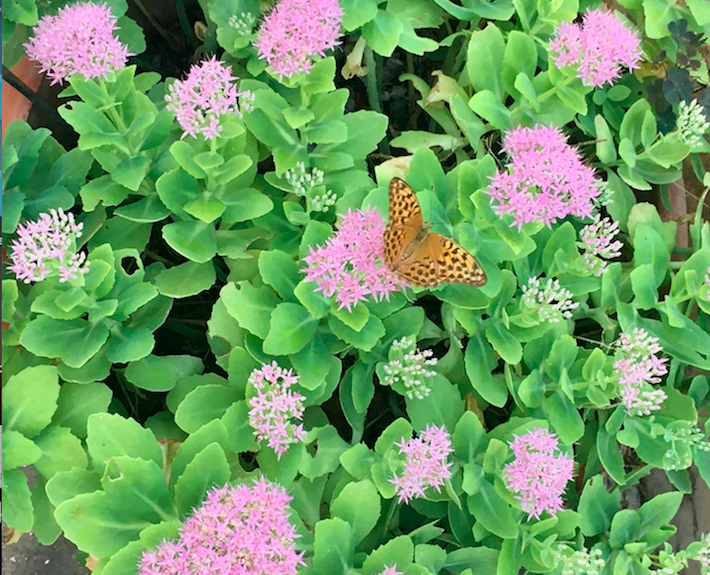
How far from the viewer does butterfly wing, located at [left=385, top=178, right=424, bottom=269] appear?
2.27 feet

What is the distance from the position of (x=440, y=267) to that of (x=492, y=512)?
12.4 inches

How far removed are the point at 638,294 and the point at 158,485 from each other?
26.2 inches

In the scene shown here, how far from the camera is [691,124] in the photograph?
0.89 meters

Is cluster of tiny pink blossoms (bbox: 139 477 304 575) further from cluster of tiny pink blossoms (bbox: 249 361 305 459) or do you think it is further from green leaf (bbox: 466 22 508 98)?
green leaf (bbox: 466 22 508 98)

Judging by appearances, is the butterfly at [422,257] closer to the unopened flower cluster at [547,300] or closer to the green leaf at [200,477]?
the unopened flower cluster at [547,300]

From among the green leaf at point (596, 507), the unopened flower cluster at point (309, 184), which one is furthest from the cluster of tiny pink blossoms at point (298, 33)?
the green leaf at point (596, 507)

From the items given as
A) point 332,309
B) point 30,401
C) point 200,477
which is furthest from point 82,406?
point 332,309

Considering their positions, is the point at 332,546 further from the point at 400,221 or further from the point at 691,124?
the point at 691,124

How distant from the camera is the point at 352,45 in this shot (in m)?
1.04

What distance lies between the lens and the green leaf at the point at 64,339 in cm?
69

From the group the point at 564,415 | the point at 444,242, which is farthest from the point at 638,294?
the point at 444,242

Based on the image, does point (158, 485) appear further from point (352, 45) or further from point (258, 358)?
point (352, 45)

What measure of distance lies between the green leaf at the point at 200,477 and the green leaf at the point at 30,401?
0.18 m

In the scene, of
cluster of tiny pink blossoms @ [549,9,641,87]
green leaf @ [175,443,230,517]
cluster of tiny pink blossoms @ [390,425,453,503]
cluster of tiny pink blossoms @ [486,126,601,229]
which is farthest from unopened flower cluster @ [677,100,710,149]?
green leaf @ [175,443,230,517]
